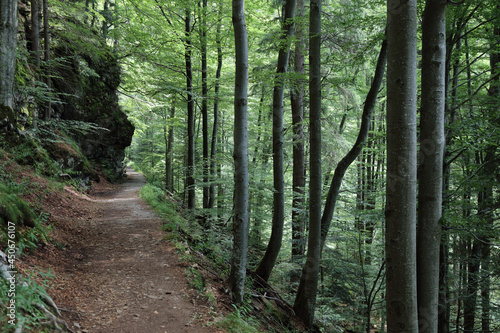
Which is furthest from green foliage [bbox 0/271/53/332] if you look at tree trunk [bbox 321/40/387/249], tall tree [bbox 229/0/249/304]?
tree trunk [bbox 321/40/387/249]

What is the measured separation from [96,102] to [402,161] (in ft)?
54.6

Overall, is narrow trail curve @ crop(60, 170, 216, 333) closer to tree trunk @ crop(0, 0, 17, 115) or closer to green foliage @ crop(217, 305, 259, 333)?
green foliage @ crop(217, 305, 259, 333)

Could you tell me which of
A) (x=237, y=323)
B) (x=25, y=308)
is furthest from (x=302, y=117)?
(x=25, y=308)

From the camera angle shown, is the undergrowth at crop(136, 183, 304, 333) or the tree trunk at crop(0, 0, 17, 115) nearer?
the undergrowth at crop(136, 183, 304, 333)

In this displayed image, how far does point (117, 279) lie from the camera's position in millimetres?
4512

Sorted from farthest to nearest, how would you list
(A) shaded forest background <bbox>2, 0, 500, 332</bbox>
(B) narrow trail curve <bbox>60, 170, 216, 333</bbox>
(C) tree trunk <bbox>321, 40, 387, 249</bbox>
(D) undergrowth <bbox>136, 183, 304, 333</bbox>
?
(C) tree trunk <bbox>321, 40, 387, 249</bbox>
(A) shaded forest background <bbox>2, 0, 500, 332</bbox>
(D) undergrowth <bbox>136, 183, 304, 333</bbox>
(B) narrow trail curve <bbox>60, 170, 216, 333</bbox>

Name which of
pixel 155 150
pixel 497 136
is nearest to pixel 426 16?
pixel 497 136

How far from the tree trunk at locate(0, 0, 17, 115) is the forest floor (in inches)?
105

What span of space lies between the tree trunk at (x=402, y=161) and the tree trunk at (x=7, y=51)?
22.7 ft

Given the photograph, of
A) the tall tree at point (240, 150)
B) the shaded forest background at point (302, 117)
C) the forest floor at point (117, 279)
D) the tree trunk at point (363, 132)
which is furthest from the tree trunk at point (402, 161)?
the tree trunk at point (363, 132)

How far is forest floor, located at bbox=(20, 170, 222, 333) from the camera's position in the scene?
3.47m

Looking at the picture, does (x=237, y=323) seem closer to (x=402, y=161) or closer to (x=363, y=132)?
(x=402, y=161)

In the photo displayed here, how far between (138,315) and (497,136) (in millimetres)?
5402

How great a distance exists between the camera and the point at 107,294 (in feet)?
13.1
